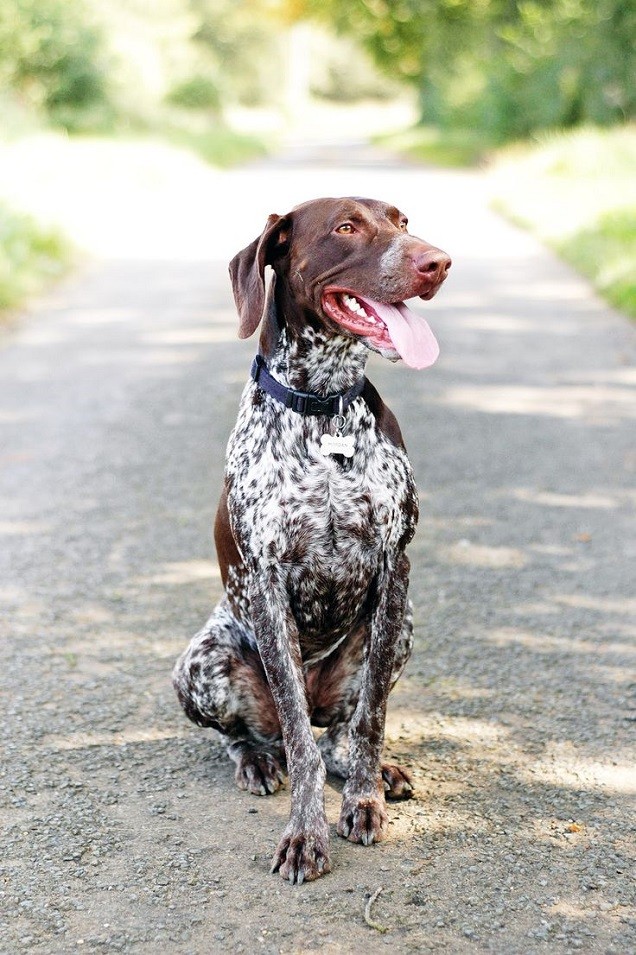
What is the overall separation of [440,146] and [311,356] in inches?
1441

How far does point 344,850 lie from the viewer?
140 inches

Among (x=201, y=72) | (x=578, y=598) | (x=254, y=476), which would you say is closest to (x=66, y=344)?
(x=578, y=598)

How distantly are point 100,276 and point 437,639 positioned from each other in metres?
10.7

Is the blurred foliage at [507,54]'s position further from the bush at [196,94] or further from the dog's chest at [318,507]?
the dog's chest at [318,507]

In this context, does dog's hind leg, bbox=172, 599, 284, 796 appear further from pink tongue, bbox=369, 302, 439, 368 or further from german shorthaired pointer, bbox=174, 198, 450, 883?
pink tongue, bbox=369, 302, 439, 368

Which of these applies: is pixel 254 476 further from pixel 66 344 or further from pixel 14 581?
pixel 66 344

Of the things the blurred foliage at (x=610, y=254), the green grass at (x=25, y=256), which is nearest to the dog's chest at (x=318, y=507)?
the blurred foliage at (x=610, y=254)

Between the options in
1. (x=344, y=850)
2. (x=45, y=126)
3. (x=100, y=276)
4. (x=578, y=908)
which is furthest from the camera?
(x=45, y=126)

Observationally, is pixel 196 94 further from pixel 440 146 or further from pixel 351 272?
pixel 351 272

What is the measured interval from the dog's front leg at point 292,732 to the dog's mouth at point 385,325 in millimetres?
790

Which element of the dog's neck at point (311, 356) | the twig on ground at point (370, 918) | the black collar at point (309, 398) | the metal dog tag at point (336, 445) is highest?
the dog's neck at point (311, 356)

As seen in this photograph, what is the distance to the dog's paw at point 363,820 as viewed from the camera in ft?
11.8

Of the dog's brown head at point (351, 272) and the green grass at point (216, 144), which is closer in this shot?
the dog's brown head at point (351, 272)

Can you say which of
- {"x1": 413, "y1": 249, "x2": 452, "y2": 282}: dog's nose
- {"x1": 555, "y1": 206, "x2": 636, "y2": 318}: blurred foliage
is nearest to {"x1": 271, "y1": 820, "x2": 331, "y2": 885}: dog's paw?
{"x1": 413, "y1": 249, "x2": 452, "y2": 282}: dog's nose
